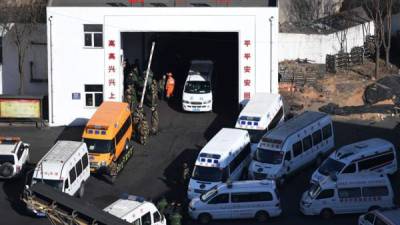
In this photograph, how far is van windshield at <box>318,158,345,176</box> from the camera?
1266 inches

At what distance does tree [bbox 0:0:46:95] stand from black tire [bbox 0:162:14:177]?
36.2 feet

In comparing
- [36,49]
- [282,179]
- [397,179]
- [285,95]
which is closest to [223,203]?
[282,179]

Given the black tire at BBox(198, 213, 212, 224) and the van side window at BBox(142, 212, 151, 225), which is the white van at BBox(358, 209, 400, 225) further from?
the van side window at BBox(142, 212, 151, 225)

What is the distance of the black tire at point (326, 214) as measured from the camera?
30.2m

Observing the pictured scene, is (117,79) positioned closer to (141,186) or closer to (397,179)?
(141,186)

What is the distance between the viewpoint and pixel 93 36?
4147cm

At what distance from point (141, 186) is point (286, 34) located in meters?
17.8

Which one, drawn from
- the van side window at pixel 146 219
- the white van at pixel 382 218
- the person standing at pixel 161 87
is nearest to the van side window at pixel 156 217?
the van side window at pixel 146 219

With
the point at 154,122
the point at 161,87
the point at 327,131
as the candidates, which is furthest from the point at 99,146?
the point at 161,87

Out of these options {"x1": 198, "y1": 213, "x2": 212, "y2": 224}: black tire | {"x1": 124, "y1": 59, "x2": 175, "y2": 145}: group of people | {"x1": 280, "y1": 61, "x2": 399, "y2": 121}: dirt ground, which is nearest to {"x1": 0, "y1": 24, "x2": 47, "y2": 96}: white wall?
{"x1": 124, "y1": 59, "x2": 175, "y2": 145}: group of people

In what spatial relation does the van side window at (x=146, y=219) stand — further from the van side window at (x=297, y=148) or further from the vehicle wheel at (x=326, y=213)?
Answer: the van side window at (x=297, y=148)

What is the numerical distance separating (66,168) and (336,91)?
18104mm

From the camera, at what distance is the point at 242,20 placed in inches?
1619

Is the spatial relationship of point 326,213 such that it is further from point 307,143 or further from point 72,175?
point 72,175
